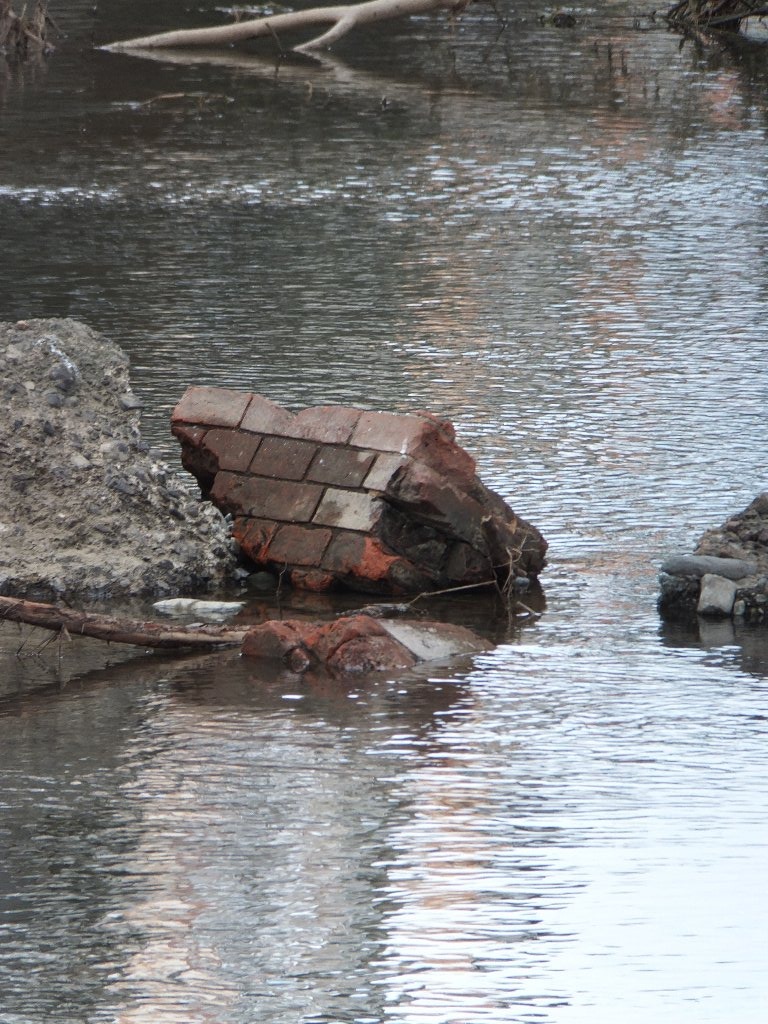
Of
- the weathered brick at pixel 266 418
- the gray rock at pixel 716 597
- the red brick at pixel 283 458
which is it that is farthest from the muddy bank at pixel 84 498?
the gray rock at pixel 716 597

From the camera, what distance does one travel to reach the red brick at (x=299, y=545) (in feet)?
26.7

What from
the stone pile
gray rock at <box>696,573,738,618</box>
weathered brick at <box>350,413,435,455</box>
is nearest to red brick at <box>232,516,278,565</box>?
weathered brick at <box>350,413,435,455</box>

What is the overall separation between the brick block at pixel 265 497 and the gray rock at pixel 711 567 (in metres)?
1.57

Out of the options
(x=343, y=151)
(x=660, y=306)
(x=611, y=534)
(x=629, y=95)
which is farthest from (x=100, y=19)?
(x=611, y=534)

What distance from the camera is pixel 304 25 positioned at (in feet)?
106

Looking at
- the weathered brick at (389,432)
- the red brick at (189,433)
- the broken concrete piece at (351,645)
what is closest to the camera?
the broken concrete piece at (351,645)

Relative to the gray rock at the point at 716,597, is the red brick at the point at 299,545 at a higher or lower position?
higher

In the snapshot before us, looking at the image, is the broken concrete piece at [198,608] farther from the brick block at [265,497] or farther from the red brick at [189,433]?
the red brick at [189,433]

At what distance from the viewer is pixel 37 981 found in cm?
450

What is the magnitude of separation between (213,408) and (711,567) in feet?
7.90

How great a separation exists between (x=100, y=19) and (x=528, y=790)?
32343mm

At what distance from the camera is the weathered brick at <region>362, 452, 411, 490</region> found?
804cm

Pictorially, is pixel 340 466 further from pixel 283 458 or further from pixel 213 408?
pixel 213 408

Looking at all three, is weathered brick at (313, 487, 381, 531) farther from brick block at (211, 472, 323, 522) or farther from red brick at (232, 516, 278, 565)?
red brick at (232, 516, 278, 565)
